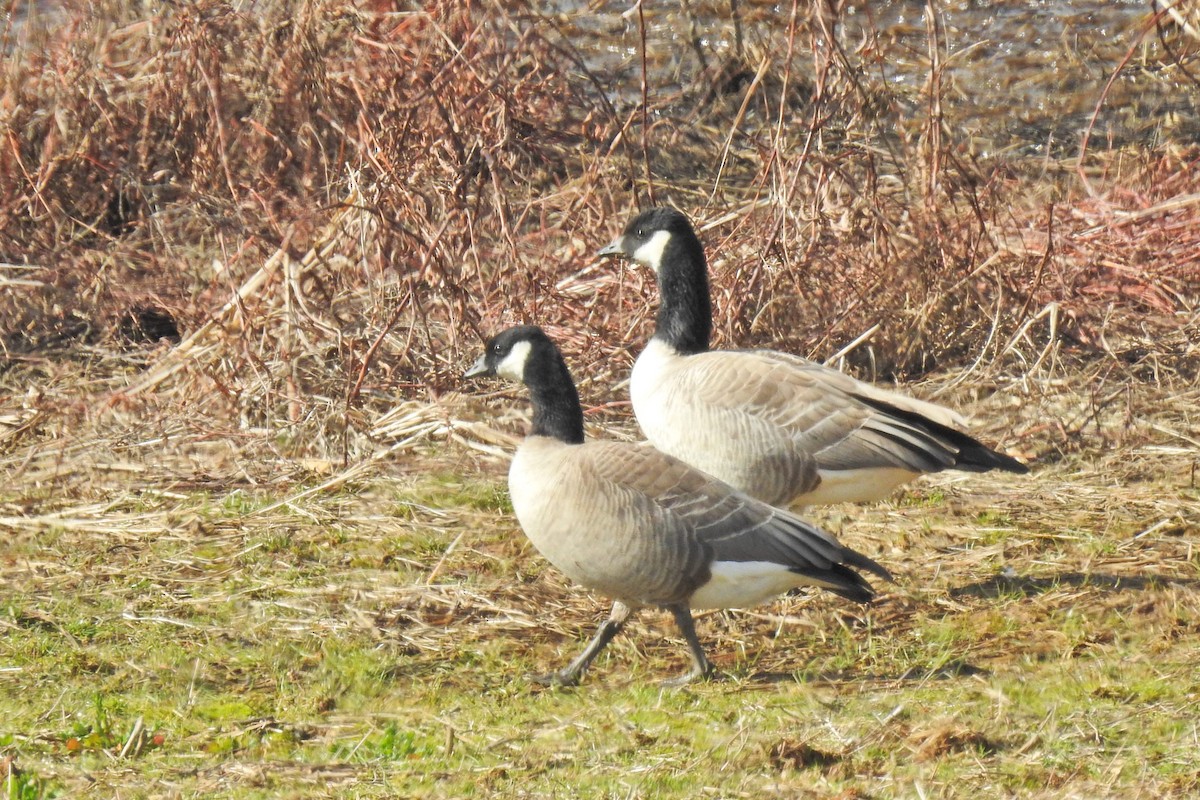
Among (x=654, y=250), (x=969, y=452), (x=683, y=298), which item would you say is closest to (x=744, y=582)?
(x=969, y=452)

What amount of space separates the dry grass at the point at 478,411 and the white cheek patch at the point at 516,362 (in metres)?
0.84

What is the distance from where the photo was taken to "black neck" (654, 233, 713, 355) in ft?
21.2

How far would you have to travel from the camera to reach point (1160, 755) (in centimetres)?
411

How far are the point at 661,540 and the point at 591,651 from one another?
18.2 inches

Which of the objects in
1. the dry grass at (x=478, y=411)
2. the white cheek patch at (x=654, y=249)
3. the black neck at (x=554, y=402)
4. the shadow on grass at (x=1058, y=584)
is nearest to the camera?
the dry grass at (x=478, y=411)

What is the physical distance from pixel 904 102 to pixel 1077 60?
68.4 inches

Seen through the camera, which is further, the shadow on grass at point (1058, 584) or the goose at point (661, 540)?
the shadow on grass at point (1058, 584)

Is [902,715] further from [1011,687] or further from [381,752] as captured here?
[381,752]

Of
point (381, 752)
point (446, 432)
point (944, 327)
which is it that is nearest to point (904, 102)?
point (944, 327)

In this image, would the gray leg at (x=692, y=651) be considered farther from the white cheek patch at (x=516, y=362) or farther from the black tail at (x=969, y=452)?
the black tail at (x=969, y=452)

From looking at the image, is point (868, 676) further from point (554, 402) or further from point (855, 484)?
point (554, 402)

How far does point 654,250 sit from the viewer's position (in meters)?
6.60

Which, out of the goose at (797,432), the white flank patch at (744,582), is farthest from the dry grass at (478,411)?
the goose at (797,432)

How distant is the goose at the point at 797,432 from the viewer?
5832mm
